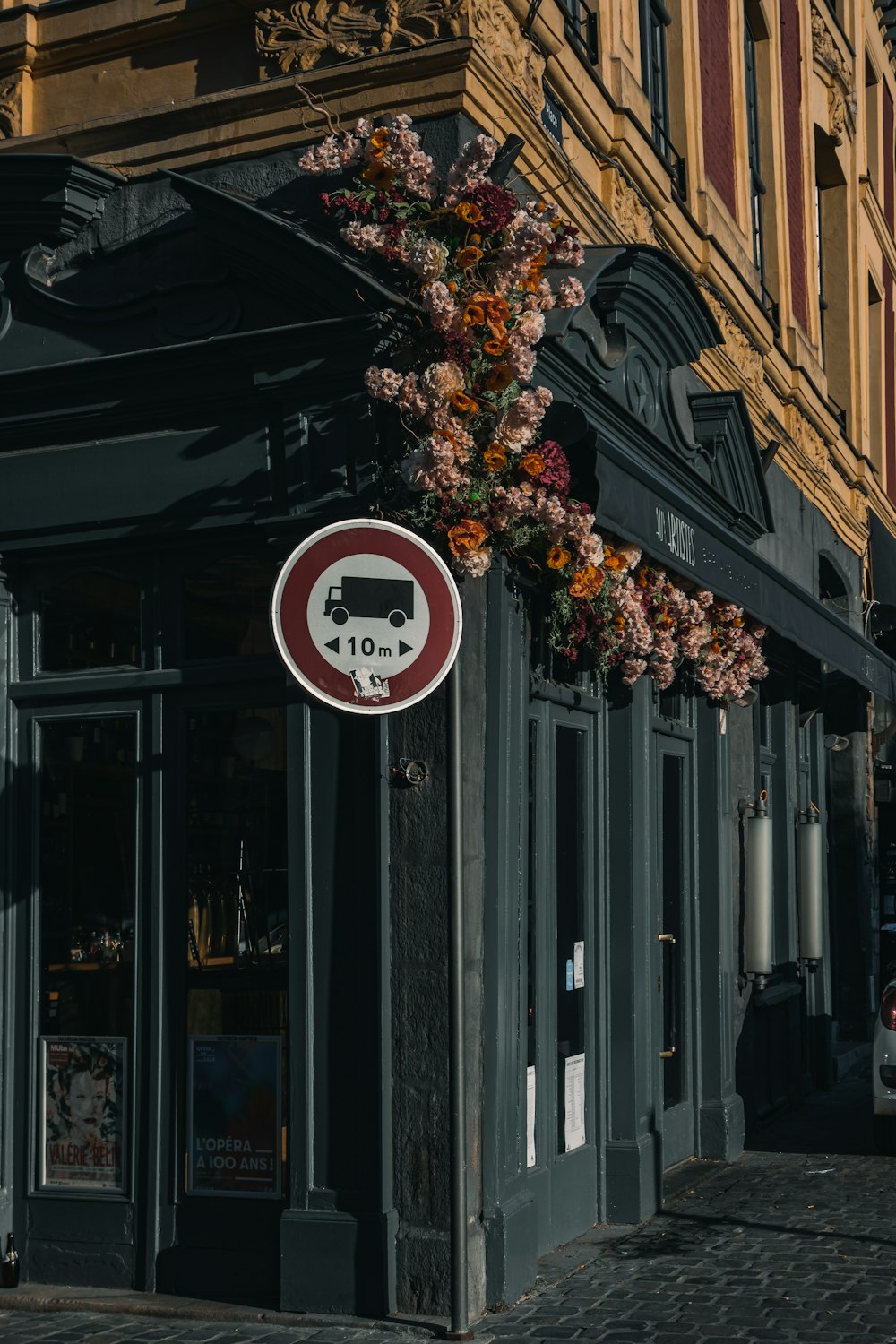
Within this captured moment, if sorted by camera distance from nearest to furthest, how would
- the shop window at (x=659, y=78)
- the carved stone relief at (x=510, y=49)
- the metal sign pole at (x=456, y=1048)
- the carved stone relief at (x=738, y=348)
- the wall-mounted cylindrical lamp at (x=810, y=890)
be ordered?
the metal sign pole at (x=456, y=1048)
the carved stone relief at (x=510, y=49)
the shop window at (x=659, y=78)
the carved stone relief at (x=738, y=348)
the wall-mounted cylindrical lamp at (x=810, y=890)

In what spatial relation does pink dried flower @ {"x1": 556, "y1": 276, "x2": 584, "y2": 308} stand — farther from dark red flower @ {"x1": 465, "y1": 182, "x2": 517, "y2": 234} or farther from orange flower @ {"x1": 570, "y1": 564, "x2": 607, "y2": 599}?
orange flower @ {"x1": 570, "y1": 564, "x2": 607, "y2": 599}

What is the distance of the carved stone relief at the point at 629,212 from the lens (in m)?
10.2

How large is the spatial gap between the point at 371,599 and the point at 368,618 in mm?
76

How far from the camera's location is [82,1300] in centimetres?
736

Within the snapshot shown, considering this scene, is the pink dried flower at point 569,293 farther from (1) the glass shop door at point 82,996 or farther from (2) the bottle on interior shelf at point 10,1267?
(2) the bottle on interior shelf at point 10,1267

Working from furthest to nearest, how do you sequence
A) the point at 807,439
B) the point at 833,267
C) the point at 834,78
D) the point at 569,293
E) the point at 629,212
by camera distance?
the point at 833,267
the point at 834,78
the point at 807,439
the point at 629,212
the point at 569,293

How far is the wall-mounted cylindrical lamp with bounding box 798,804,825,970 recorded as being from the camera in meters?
13.7

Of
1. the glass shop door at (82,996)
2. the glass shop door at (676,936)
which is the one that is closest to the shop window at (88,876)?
the glass shop door at (82,996)

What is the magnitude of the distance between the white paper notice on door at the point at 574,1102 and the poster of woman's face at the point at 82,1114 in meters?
2.31

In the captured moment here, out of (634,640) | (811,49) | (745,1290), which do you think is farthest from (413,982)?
(811,49)

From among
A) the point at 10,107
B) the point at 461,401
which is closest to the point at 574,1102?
the point at 461,401

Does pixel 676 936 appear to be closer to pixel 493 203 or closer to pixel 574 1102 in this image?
pixel 574 1102

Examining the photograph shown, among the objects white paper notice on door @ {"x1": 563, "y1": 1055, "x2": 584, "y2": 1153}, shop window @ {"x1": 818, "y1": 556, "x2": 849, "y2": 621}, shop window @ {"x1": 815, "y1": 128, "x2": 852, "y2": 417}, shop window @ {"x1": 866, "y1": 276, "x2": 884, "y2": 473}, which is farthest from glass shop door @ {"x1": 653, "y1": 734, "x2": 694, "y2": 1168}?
shop window @ {"x1": 866, "y1": 276, "x2": 884, "y2": 473}

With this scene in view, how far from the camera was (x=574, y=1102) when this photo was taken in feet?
29.3
